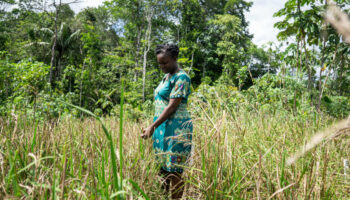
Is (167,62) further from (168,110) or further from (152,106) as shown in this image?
(152,106)

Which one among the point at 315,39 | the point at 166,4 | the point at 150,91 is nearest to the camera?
the point at 315,39

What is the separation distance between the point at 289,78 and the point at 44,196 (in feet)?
11.0

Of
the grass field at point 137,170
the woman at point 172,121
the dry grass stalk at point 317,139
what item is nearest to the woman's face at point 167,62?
the woman at point 172,121

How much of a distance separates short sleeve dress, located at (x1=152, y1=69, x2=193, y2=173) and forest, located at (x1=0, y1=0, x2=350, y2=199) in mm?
128

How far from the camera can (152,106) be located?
6.55 m

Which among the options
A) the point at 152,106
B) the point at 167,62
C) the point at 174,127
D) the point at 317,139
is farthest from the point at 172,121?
the point at 152,106

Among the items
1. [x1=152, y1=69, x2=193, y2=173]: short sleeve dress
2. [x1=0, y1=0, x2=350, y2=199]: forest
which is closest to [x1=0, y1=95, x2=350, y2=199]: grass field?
[x1=0, y1=0, x2=350, y2=199]: forest

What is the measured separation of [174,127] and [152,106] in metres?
5.04

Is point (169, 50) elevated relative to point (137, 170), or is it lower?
elevated

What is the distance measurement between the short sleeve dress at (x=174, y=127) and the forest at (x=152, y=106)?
0.42 ft

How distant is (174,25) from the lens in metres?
13.1

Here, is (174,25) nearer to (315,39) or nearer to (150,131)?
(315,39)

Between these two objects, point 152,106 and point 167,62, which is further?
point 152,106

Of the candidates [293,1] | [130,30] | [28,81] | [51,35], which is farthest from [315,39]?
[51,35]
